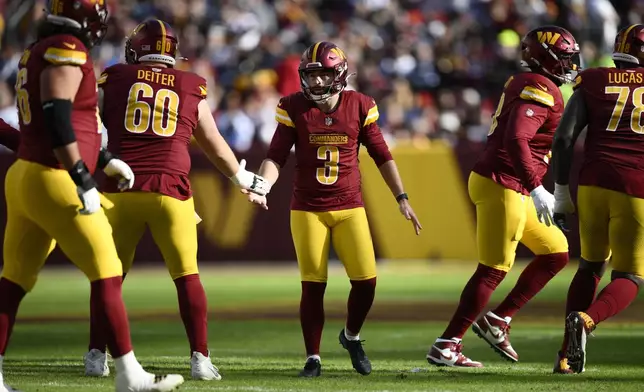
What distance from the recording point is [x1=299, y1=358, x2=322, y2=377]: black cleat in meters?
7.48

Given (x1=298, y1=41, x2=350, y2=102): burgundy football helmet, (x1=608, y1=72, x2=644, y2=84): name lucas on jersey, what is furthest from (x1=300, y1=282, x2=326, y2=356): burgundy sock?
(x1=608, y1=72, x2=644, y2=84): name lucas on jersey

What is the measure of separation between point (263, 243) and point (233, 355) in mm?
8220

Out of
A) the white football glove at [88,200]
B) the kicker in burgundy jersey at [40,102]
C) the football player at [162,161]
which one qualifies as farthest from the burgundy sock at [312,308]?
the white football glove at [88,200]

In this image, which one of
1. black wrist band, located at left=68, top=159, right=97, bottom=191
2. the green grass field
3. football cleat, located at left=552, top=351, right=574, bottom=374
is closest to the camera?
black wrist band, located at left=68, top=159, right=97, bottom=191

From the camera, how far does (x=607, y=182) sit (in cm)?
725

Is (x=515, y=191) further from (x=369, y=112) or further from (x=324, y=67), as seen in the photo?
(x=324, y=67)

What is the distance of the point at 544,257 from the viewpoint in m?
8.63

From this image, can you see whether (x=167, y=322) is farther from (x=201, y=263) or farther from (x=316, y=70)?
(x=201, y=263)

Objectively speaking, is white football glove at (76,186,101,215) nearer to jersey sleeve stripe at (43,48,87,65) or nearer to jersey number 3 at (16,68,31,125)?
jersey number 3 at (16,68,31,125)

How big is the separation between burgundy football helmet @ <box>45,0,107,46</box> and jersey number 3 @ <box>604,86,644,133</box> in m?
3.02

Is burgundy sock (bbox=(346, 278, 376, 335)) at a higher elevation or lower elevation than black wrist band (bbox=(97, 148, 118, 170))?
lower

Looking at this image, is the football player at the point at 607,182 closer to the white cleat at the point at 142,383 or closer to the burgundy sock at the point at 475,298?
the burgundy sock at the point at 475,298

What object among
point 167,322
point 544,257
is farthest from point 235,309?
point 544,257

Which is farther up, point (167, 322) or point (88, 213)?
point (88, 213)
